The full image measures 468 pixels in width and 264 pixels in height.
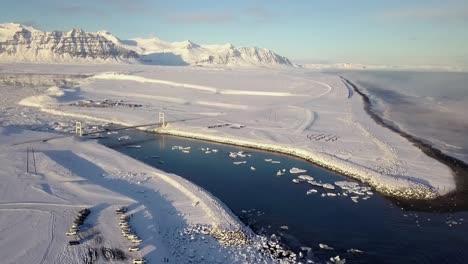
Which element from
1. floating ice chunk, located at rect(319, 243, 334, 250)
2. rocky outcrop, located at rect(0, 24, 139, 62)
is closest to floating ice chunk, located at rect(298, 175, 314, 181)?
floating ice chunk, located at rect(319, 243, 334, 250)

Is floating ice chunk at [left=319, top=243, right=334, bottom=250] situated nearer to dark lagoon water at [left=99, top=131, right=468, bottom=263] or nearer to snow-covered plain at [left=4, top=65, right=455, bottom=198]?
dark lagoon water at [left=99, top=131, right=468, bottom=263]

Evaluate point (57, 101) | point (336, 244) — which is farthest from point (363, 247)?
point (57, 101)

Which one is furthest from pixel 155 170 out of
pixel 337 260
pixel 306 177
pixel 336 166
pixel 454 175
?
pixel 454 175

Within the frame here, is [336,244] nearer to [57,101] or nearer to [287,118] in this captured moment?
[287,118]

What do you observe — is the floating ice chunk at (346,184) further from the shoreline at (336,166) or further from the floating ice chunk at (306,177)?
the floating ice chunk at (306,177)

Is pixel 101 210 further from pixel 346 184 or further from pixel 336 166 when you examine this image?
pixel 336 166
